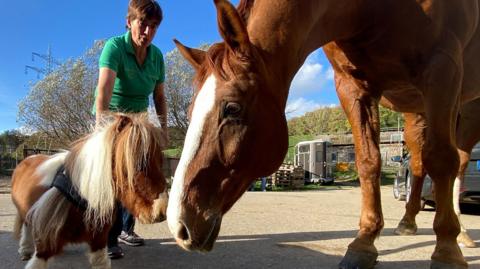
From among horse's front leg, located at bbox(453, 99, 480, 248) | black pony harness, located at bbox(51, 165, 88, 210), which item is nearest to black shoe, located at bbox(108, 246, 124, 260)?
black pony harness, located at bbox(51, 165, 88, 210)

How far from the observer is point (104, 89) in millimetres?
2996

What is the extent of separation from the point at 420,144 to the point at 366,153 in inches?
68.0

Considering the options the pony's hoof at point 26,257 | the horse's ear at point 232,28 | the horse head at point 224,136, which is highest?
the horse's ear at point 232,28

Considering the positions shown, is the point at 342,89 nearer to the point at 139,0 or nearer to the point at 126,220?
the point at 139,0

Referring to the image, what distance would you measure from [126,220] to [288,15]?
2460mm

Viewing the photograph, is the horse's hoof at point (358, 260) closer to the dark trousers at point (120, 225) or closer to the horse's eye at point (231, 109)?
the horse's eye at point (231, 109)

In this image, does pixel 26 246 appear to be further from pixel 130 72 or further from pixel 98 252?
pixel 130 72

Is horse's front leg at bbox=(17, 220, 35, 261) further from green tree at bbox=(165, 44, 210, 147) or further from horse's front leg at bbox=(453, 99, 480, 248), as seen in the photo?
green tree at bbox=(165, 44, 210, 147)

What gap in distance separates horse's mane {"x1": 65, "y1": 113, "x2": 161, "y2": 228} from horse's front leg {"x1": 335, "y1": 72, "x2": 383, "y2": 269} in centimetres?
160

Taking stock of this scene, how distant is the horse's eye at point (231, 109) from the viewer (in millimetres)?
1807

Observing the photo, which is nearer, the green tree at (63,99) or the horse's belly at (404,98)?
the horse's belly at (404,98)

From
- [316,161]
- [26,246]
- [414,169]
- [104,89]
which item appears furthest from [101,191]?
[316,161]

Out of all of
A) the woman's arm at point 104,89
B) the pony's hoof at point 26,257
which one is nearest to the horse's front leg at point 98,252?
the pony's hoof at point 26,257

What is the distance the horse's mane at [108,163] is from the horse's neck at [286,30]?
37.7 inches
